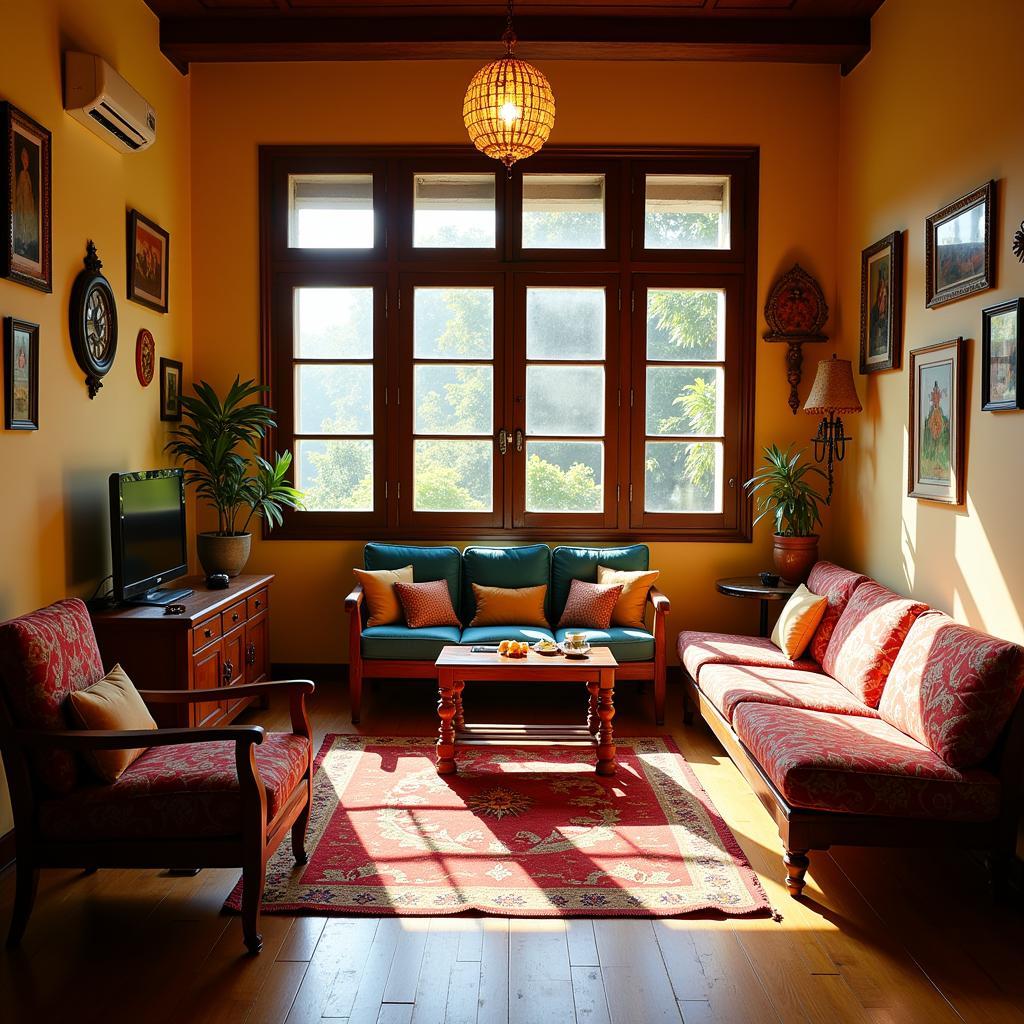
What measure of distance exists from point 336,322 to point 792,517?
320 cm

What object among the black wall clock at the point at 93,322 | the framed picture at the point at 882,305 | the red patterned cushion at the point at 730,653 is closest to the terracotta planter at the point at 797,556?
the red patterned cushion at the point at 730,653

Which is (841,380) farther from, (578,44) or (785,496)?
(578,44)

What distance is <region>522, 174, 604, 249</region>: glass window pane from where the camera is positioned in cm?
590

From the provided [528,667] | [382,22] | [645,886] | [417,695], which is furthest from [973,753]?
[382,22]

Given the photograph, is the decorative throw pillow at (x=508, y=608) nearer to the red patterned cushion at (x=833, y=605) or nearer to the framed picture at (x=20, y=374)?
the red patterned cushion at (x=833, y=605)

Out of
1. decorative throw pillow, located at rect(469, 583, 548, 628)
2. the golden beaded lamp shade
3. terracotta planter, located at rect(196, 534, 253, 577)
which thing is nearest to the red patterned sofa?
decorative throw pillow, located at rect(469, 583, 548, 628)

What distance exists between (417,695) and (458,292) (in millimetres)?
2654

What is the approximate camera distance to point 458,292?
5.93 metres

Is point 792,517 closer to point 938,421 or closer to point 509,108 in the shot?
point 938,421

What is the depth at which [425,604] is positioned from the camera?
5352 millimetres

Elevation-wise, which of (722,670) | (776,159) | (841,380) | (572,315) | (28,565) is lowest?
(722,670)

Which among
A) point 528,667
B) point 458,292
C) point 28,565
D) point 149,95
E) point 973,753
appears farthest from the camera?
point 458,292

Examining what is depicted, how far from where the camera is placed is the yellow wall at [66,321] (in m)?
3.71

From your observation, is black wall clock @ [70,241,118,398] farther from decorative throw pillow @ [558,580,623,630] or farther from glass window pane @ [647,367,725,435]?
glass window pane @ [647,367,725,435]
